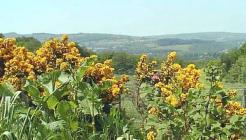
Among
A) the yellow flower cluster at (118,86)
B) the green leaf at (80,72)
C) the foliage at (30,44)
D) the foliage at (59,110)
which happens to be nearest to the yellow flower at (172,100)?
the yellow flower cluster at (118,86)

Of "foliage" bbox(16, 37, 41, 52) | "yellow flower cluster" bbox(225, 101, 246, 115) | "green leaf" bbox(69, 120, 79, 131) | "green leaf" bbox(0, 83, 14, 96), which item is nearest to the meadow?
"yellow flower cluster" bbox(225, 101, 246, 115)

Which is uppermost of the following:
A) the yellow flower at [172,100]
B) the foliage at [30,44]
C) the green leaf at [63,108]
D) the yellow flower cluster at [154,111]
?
the green leaf at [63,108]

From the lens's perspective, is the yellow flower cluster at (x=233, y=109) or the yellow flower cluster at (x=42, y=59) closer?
the yellow flower cluster at (x=42, y=59)

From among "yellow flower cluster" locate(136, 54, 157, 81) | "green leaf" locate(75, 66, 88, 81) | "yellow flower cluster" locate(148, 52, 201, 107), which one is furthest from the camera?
"yellow flower cluster" locate(136, 54, 157, 81)

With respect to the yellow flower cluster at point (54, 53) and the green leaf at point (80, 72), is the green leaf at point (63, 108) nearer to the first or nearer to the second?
the green leaf at point (80, 72)

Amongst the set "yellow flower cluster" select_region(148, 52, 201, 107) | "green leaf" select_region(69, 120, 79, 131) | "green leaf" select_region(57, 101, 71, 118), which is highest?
"green leaf" select_region(57, 101, 71, 118)

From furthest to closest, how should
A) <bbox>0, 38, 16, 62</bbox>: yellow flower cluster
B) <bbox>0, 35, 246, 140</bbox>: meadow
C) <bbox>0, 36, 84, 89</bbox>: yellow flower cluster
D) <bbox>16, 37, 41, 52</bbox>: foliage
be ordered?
<bbox>16, 37, 41, 52</bbox>: foliage → <bbox>0, 38, 16, 62</bbox>: yellow flower cluster → <bbox>0, 36, 84, 89</bbox>: yellow flower cluster → <bbox>0, 35, 246, 140</bbox>: meadow

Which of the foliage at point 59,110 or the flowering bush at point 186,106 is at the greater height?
the foliage at point 59,110

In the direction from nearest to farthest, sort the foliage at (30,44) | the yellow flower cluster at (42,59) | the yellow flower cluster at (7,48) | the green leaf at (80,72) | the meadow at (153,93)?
the green leaf at (80,72)
the meadow at (153,93)
the yellow flower cluster at (42,59)
the yellow flower cluster at (7,48)
the foliage at (30,44)

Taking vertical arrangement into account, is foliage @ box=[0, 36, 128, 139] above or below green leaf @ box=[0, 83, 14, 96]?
below

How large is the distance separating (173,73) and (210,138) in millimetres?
879

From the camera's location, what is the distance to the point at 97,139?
243 cm

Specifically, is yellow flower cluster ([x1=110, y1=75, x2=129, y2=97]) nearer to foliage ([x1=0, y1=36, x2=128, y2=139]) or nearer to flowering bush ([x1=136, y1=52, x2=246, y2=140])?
flowering bush ([x1=136, y1=52, x2=246, y2=140])

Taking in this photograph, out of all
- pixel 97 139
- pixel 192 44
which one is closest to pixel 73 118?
pixel 97 139
